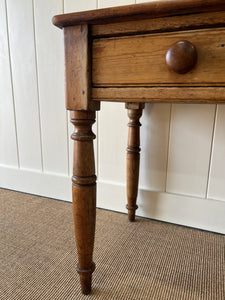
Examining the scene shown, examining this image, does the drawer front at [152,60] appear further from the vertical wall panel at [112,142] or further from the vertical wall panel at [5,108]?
the vertical wall panel at [5,108]

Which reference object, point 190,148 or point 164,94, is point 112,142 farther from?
point 164,94

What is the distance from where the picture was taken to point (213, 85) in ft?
1.17

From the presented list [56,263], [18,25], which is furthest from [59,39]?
[56,263]

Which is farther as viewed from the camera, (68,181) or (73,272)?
(68,181)

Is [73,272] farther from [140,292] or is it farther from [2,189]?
[2,189]

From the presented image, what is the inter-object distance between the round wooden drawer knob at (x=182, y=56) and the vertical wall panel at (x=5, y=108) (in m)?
0.95

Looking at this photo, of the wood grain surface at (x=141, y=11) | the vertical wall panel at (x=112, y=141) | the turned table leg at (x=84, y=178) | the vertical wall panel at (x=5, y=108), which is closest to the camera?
the wood grain surface at (x=141, y=11)

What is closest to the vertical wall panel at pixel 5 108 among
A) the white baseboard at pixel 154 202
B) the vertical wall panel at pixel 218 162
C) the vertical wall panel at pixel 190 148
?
the white baseboard at pixel 154 202

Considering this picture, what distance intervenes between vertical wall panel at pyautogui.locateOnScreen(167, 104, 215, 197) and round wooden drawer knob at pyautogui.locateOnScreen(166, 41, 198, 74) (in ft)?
1.56

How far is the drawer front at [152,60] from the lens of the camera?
0.35 meters

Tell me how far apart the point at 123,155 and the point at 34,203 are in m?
0.47

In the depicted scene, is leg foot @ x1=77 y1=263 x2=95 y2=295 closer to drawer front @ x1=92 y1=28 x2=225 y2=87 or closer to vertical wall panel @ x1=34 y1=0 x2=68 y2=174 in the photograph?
drawer front @ x1=92 y1=28 x2=225 y2=87

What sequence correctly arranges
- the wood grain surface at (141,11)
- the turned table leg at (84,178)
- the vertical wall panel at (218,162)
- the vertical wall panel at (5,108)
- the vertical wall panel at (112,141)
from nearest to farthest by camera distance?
the wood grain surface at (141,11)
the turned table leg at (84,178)
the vertical wall panel at (218,162)
the vertical wall panel at (112,141)
the vertical wall panel at (5,108)

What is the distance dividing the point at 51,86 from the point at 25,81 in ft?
0.49
